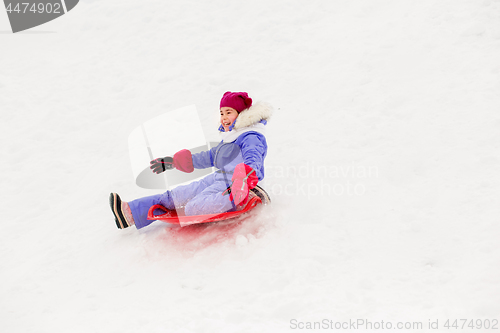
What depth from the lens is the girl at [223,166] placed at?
9.11 feet

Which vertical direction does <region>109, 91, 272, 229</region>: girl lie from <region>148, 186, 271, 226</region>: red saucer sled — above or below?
above

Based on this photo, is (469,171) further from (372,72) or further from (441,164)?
(372,72)

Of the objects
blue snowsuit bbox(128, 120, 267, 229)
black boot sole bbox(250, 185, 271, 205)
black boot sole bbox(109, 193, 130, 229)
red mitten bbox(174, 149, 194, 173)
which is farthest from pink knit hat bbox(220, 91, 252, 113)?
black boot sole bbox(109, 193, 130, 229)

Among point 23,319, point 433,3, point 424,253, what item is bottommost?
point 424,253

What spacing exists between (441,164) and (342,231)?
112 cm

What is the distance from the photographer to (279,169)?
11.5 ft

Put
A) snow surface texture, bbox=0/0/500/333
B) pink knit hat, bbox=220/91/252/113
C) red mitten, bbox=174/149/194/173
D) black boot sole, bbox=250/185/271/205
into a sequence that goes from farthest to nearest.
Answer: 1. red mitten, bbox=174/149/194/173
2. pink knit hat, bbox=220/91/252/113
3. black boot sole, bbox=250/185/271/205
4. snow surface texture, bbox=0/0/500/333

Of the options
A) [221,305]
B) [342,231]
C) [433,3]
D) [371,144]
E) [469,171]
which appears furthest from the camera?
[433,3]

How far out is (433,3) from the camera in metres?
5.30

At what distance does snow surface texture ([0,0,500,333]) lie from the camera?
→ 7.06ft

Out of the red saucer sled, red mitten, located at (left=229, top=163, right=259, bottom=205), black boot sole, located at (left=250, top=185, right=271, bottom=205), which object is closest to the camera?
red mitten, located at (left=229, top=163, right=259, bottom=205)

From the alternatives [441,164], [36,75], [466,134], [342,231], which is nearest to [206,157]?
[342,231]

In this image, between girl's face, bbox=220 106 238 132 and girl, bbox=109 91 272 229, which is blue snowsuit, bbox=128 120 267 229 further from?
girl's face, bbox=220 106 238 132

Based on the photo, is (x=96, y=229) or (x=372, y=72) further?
(x=372, y=72)
